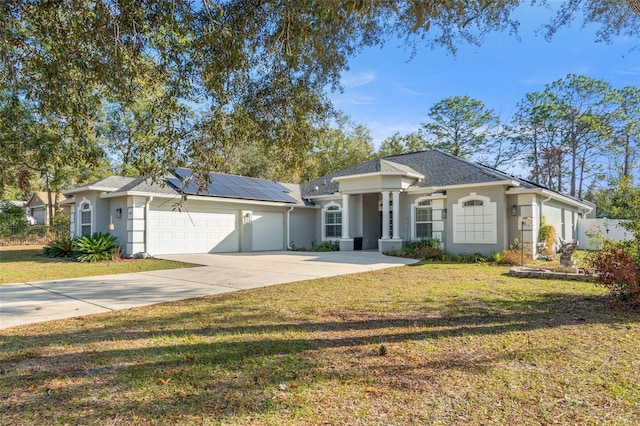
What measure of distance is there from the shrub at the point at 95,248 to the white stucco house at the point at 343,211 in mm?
635

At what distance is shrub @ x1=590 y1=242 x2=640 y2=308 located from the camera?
5855 mm

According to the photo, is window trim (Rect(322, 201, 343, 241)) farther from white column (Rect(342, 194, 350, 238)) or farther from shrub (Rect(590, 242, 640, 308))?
shrub (Rect(590, 242, 640, 308))

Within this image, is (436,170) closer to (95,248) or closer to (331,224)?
(331,224)

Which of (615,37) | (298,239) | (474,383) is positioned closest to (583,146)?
(298,239)

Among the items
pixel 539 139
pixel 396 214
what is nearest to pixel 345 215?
pixel 396 214

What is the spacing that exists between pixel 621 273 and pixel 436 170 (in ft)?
40.0

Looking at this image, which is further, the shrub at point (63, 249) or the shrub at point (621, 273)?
the shrub at point (63, 249)

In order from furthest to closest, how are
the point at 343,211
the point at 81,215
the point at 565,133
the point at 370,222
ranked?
the point at 565,133
the point at 370,222
the point at 343,211
the point at 81,215

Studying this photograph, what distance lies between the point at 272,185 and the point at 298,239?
3407mm

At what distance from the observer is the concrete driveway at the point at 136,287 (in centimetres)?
624

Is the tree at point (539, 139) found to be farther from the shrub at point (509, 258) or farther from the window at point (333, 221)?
the shrub at point (509, 258)

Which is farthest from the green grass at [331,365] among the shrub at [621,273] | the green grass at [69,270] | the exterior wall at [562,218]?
the exterior wall at [562,218]

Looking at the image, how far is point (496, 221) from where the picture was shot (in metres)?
14.6

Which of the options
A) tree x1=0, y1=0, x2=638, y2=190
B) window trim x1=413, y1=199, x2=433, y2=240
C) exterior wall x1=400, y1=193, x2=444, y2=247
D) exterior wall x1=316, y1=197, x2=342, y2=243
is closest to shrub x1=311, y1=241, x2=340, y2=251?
exterior wall x1=316, y1=197, x2=342, y2=243
